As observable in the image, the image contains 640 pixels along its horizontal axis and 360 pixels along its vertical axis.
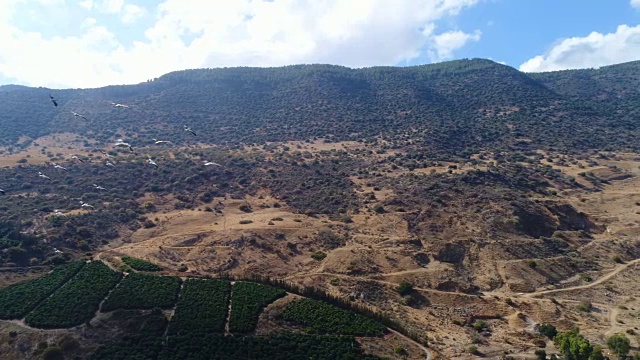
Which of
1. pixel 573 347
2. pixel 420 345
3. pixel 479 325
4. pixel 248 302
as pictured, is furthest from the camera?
pixel 479 325

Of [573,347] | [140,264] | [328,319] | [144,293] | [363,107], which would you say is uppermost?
[363,107]

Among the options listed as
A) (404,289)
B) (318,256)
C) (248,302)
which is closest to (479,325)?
(404,289)

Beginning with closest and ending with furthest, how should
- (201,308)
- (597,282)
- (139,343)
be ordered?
(139,343) < (201,308) < (597,282)

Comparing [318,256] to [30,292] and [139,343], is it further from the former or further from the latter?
[30,292]

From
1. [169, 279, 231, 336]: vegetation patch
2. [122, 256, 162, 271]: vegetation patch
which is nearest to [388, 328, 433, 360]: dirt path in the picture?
[169, 279, 231, 336]: vegetation patch

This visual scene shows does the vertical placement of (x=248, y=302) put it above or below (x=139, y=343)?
above

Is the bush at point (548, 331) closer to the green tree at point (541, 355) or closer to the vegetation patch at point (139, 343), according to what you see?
the green tree at point (541, 355)

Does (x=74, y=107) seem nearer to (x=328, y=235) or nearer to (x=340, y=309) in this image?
(x=328, y=235)
